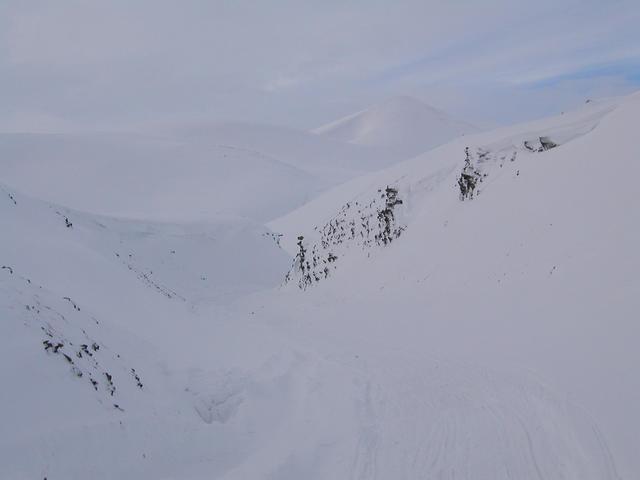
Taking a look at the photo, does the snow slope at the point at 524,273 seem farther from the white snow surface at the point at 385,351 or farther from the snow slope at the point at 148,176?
the snow slope at the point at 148,176

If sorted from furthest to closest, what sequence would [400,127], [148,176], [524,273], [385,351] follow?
[400,127]
[148,176]
[524,273]
[385,351]

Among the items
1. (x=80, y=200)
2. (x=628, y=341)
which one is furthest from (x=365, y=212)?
(x=80, y=200)

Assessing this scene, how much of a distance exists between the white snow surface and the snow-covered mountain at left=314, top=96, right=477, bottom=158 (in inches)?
4775

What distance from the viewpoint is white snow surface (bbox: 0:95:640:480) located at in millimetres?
5836

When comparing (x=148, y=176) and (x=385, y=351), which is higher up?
(x=148, y=176)

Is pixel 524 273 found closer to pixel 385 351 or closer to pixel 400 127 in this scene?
pixel 385 351

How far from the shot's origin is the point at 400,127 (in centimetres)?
16175

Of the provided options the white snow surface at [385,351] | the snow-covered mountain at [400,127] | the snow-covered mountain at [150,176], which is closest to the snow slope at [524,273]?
the white snow surface at [385,351]

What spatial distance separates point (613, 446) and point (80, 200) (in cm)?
5071

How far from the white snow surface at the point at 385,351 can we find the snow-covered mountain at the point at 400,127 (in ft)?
398

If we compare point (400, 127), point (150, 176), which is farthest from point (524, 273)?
point (400, 127)

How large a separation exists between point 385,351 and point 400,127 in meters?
158

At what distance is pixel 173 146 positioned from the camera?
6362 centimetres

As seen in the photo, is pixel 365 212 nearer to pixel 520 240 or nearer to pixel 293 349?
pixel 520 240
